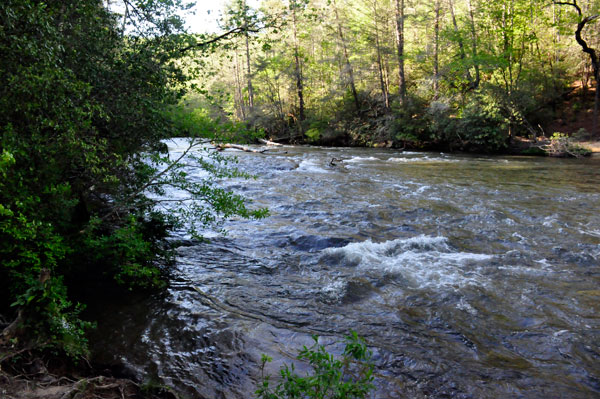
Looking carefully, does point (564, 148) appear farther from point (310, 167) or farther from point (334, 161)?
point (310, 167)

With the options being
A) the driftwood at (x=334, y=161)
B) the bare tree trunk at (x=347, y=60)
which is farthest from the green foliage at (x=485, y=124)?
the bare tree trunk at (x=347, y=60)

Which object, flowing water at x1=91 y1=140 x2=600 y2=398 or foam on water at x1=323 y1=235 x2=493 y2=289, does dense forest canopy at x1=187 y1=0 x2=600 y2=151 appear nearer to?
flowing water at x1=91 y1=140 x2=600 y2=398

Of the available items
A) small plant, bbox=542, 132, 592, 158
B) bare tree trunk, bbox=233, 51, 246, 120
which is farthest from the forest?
bare tree trunk, bbox=233, 51, 246, 120

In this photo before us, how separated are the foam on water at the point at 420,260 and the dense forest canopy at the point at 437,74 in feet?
21.4

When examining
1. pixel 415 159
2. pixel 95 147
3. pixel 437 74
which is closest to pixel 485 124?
pixel 415 159

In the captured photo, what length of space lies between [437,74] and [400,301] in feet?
78.7

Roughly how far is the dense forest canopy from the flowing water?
5821mm

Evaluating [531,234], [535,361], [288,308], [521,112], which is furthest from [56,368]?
[521,112]

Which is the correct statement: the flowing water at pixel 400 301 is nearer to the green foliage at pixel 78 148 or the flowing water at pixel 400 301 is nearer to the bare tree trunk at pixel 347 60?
the green foliage at pixel 78 148

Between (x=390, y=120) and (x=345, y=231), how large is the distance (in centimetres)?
2131

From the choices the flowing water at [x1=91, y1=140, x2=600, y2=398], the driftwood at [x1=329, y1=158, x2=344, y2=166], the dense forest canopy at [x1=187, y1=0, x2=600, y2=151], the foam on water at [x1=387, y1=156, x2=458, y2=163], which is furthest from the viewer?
the dense forest canopy at [x1=187, y1=0, x2=600, y2=151]

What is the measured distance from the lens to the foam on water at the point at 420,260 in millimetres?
6219

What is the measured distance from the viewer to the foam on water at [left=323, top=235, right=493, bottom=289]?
622 centimetres

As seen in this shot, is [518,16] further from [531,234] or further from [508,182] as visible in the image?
[531,234]
